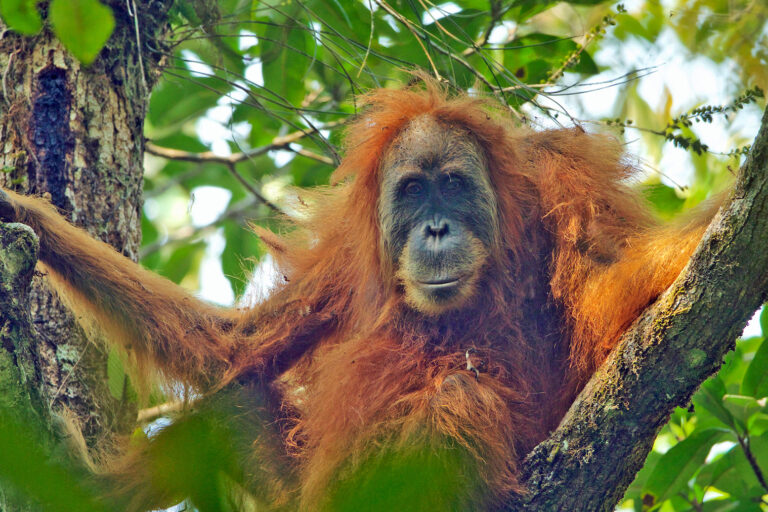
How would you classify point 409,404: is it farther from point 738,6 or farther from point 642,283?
point 738,6

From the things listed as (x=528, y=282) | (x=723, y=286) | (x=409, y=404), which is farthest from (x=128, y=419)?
(x=723, y=286)

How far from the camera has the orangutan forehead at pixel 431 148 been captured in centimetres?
349

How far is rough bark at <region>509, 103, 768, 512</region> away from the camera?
2248mm

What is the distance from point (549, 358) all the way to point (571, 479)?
0.83 metres

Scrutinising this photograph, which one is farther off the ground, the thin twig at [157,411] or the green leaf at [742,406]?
the green leaf at [742,406]

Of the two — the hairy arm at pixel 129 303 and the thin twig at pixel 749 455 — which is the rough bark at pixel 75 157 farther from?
the thin twig at pixel 749 455

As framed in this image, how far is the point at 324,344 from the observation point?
3900 mm

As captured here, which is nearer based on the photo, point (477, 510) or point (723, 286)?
point (723, 286)

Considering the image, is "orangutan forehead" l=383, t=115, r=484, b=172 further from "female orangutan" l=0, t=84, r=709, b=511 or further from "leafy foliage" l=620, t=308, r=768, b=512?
"leafy foliage" l=620, t=308, r=768, b=512

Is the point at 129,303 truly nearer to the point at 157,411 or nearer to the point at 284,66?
the point at 157,411

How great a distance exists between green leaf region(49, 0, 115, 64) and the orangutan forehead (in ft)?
5.04

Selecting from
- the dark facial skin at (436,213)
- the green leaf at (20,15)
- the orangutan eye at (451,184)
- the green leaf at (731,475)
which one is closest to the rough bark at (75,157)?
the green leaf at (20,15)

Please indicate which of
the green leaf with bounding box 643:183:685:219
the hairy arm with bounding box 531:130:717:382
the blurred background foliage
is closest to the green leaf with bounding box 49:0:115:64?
the blurred background foliage

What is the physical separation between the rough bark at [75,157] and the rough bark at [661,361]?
2083 mm
